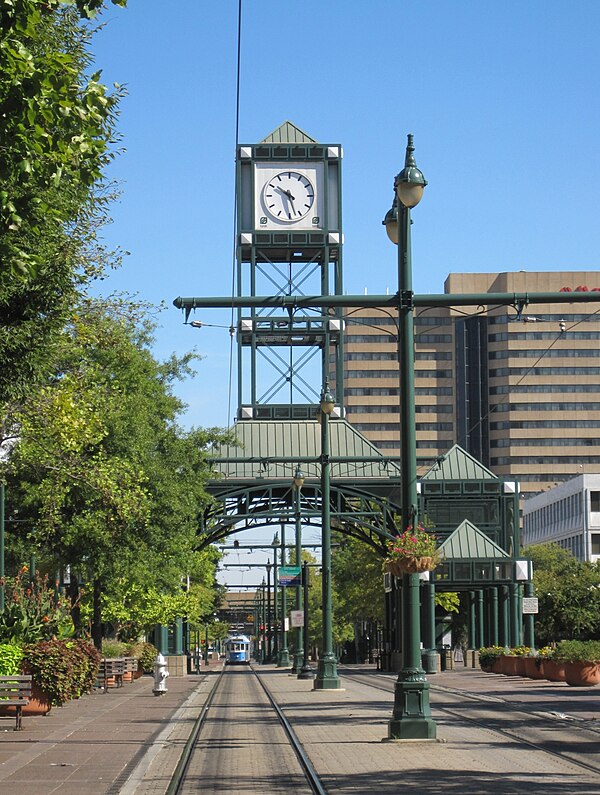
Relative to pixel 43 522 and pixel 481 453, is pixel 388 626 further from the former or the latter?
pixel 481 453

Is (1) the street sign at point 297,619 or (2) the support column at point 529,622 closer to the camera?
(1) the street sign at point 297,619

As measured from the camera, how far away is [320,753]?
61.6ft

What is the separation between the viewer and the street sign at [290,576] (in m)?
53.3

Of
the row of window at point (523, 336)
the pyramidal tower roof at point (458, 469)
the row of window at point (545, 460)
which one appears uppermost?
the row of window at point (523, 336)

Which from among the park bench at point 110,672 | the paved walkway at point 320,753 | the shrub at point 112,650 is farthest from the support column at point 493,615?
the paved walkway at point 320,753

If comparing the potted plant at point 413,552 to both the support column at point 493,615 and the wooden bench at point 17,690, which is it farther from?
the support column at point 493,615

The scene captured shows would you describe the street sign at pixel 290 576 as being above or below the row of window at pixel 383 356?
below

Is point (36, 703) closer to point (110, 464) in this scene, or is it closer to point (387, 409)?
point (110, 464)

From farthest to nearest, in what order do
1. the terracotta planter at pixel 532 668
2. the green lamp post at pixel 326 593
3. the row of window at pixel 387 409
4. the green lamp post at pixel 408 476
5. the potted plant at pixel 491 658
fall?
1. the row of window at pixel 387 409
2. the potted plant at pixel 491 658
3. the terracotta planter at pixel 532 668
4. the green lamp post at pixel 326 593
5. the green lamp post at pixel 408 476

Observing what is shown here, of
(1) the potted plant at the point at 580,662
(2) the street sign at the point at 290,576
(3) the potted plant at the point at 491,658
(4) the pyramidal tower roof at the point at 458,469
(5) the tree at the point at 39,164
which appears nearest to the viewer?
(5) the tree at the point at 39,164

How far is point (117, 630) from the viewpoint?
64.2 meters

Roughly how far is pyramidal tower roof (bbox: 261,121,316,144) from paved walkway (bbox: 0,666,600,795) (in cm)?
3792

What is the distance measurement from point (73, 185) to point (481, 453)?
150577 millimetres

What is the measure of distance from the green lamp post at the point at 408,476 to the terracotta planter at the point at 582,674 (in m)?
21.0
